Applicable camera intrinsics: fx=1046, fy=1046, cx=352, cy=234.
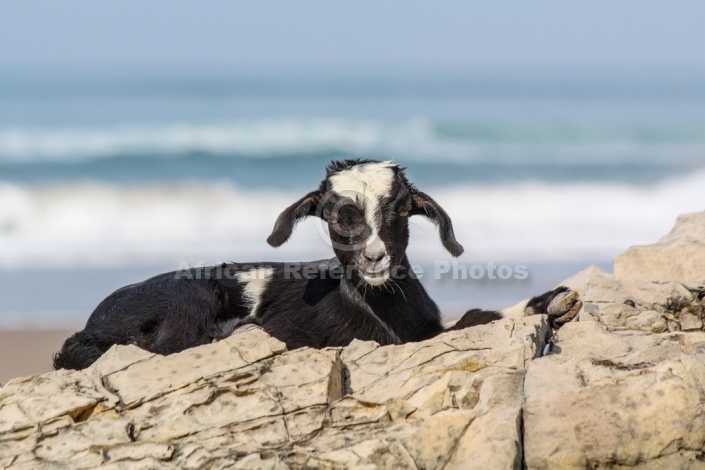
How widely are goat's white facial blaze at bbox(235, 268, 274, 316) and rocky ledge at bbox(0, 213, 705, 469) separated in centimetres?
184

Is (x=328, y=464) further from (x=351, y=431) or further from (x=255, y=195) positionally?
(x=255, y=195)

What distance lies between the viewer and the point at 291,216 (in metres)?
7.01

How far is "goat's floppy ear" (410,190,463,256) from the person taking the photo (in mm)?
7016

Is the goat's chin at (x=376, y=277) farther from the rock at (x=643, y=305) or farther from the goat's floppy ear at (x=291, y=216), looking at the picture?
the rock at (x=643, y=305)

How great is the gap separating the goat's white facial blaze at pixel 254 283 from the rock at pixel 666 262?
2.56m

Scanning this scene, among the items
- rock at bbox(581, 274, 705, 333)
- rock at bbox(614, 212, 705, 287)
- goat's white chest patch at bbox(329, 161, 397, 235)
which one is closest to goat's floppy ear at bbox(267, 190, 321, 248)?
goat's white chest patch at bbox(329, 161, 397, 235)

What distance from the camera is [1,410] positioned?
5.16 metres

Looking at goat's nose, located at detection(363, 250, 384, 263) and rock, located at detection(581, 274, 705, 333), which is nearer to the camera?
rock, located at detection(581, 274, 705, 333)

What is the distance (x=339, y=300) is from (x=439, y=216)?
89 cm

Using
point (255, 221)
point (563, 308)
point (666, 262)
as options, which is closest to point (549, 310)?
point (563, 308)

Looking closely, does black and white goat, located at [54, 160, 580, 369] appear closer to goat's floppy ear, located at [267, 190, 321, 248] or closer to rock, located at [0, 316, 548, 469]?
goat's floppy ear, located at [267, 190, 321, 248]

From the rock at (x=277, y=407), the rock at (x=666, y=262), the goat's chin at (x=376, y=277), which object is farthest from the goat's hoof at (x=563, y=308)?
the goat's chin at (x=376, y=277)

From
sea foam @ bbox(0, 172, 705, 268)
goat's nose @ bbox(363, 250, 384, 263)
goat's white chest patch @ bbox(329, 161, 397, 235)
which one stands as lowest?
goat's nose @ bbox(363, 250, 384, 263)

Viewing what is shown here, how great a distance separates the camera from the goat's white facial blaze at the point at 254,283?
24.7 feet
